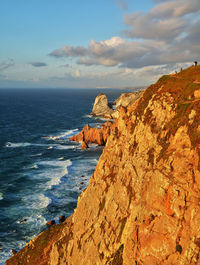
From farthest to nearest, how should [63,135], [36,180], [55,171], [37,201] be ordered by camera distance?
[63,135], [55,171], [36,180], [37,201]

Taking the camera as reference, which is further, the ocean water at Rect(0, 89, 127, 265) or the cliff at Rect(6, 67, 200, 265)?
the ocean water at Rect(0, 89, 127, 265)

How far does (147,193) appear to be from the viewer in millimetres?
21828

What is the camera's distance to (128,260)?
21.4 metres

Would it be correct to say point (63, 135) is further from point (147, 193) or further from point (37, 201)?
point (147, 193)

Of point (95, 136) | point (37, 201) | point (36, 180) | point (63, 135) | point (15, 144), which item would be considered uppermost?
point (95, 136)

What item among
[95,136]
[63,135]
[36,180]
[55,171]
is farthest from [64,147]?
[36,180]

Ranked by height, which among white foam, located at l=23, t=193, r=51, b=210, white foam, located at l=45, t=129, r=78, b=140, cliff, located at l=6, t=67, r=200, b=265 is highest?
cliff, located at l=6, t=67, r=200, b=265

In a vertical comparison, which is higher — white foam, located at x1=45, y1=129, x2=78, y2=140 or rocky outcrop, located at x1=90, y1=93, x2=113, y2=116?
rocky outcrop, located at x1=90, y1=93, x2=113, y2=116

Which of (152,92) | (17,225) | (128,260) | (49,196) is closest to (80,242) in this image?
(128,260)

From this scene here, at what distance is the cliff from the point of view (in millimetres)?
18641

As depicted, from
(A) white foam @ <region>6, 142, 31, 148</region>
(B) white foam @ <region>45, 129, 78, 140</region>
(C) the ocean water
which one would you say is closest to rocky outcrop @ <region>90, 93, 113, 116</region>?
(B) white foam @ <region>45, 129, 78, 140</region>

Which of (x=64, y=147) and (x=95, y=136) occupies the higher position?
(x=95, y=136)

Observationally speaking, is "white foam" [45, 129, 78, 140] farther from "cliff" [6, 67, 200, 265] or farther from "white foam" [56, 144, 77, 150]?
"cliff" [6, 67, 200, 265]

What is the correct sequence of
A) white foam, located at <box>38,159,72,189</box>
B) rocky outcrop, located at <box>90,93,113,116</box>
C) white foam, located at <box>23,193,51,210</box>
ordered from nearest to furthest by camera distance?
white foam, located at <box>23,193,51,210</box> < white foam, located at <box>38,159,72,189</box> < rocky outcrop, located at <box>90,93,113,116</box>
